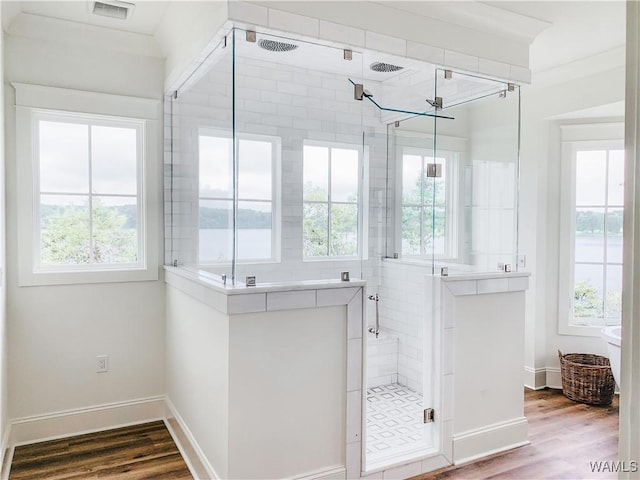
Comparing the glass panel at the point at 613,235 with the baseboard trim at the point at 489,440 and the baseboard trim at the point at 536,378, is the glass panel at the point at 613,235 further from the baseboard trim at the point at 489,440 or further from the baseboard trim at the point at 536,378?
the baseboard trim at the point at 489,440

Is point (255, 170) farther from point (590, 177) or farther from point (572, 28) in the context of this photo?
point (590, 177)

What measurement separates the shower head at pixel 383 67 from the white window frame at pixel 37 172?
1547 mm

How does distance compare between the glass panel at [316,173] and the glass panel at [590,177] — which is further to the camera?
the glass panel at [590,177]

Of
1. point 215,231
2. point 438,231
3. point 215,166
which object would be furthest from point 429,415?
point 215,166

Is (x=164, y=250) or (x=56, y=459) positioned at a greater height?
(x=164, y=250)

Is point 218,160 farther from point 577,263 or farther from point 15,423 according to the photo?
point 577,263

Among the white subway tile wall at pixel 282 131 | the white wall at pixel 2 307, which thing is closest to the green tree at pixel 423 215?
the white subway tile wall at pixel 282 131

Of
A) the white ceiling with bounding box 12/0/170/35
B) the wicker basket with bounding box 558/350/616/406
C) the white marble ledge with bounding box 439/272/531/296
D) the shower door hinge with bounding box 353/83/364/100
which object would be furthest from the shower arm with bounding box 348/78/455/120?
the wicker basket with bounding box 558/350/616/406

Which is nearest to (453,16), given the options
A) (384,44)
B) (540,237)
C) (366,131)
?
(384,44)

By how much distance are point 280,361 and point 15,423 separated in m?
1.93

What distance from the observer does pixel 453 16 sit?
254 cm

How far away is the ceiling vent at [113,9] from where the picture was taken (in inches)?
106

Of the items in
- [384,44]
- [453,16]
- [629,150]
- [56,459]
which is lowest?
[56,459]

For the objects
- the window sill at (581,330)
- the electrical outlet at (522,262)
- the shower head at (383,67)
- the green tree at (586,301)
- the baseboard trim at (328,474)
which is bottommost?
the baseboard trim at (328,474)
